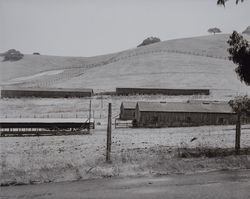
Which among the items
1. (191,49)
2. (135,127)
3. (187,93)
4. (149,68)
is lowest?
(135,127)

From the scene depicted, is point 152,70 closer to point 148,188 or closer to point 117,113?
point 117,113

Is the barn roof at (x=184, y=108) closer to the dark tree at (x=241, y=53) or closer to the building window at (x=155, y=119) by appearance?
the building window at (x=155, y=119)

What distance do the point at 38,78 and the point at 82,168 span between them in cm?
12426

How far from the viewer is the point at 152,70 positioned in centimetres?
11419

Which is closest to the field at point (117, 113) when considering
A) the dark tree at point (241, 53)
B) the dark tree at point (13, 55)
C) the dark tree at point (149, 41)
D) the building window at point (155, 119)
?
the dark tree at point (13, 55)

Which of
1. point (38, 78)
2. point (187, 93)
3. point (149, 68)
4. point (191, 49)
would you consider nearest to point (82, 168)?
point (187, 93)

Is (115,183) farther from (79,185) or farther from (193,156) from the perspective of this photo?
(193,156)

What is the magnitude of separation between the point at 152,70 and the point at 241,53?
310 ft

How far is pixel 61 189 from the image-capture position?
1263 cm

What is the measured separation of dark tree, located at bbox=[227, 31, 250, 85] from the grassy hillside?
59.2 meters

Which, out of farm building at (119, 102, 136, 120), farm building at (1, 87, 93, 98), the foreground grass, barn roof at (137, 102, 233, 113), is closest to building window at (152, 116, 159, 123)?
barn roof at (137, 102, 233, 113)

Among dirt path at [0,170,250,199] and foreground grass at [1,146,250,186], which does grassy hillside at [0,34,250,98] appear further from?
dirt path at [0,170,250,199]

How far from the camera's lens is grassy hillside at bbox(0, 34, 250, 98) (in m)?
97.3

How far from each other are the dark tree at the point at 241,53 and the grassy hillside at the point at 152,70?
194 feet
